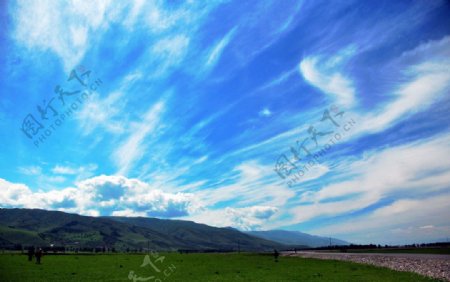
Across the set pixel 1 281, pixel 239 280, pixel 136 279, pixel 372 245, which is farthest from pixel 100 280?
pixel 372 245

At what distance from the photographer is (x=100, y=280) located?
36.7 m

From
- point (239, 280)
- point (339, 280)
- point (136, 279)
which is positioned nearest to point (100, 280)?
point (136, 279)

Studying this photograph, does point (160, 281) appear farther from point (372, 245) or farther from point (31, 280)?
point (372, 245)

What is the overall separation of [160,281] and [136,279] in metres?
3.60

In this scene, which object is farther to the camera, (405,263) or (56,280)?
(405,263)

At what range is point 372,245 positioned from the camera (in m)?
148

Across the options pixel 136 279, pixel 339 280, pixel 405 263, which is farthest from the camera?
pixel 405 263

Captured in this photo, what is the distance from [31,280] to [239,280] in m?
20.7

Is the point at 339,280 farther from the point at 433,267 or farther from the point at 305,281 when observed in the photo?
the point at 433,267

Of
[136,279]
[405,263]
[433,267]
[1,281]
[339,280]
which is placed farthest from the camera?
[405,263]

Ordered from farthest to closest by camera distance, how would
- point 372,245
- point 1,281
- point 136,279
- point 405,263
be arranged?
point 372,245
point 405,263
point 136,279
point 1,281

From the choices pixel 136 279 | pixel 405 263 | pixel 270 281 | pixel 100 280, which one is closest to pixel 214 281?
pixel 270 281

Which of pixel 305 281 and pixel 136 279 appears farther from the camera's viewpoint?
pixel 136 279

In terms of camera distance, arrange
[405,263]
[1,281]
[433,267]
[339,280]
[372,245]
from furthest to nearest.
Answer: [372,245], [405,263], [433,267], [339,280], [1,281]
